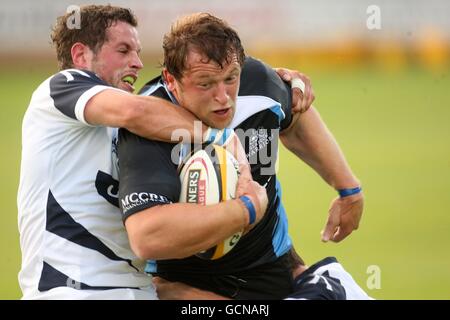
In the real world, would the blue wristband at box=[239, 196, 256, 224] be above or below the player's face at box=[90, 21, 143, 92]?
below

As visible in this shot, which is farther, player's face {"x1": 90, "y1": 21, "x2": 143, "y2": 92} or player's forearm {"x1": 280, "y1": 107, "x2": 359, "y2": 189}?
player's forearm {"x1": 280, "y1": 107, "x2": 359, "y2": 189}

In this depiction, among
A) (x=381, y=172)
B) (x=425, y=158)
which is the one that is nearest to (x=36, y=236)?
(x=381, y=172)

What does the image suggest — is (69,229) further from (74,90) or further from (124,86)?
(124,86)

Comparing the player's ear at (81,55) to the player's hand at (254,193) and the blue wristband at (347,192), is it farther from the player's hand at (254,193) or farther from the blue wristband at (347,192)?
the blue wristband at (347,192)

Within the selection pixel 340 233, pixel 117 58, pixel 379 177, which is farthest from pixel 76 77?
pixel 379 177

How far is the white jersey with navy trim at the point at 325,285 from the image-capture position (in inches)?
191

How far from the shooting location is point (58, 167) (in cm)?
483

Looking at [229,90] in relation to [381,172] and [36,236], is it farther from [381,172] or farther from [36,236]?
[381,172]

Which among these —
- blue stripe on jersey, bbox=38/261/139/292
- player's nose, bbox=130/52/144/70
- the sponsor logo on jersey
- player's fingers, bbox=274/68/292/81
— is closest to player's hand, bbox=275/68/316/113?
player's fingers, bbox=274/68/292/81

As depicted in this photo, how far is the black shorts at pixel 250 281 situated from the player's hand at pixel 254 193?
0.51m

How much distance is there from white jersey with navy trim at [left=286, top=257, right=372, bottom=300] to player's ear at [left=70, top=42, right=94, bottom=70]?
1.75m

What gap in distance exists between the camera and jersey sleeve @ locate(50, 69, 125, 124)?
15.3ft

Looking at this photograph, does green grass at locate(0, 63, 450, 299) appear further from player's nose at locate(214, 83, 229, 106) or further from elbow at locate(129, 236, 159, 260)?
elbow at locate(129, 236, 159, 260)

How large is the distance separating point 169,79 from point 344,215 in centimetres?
156
